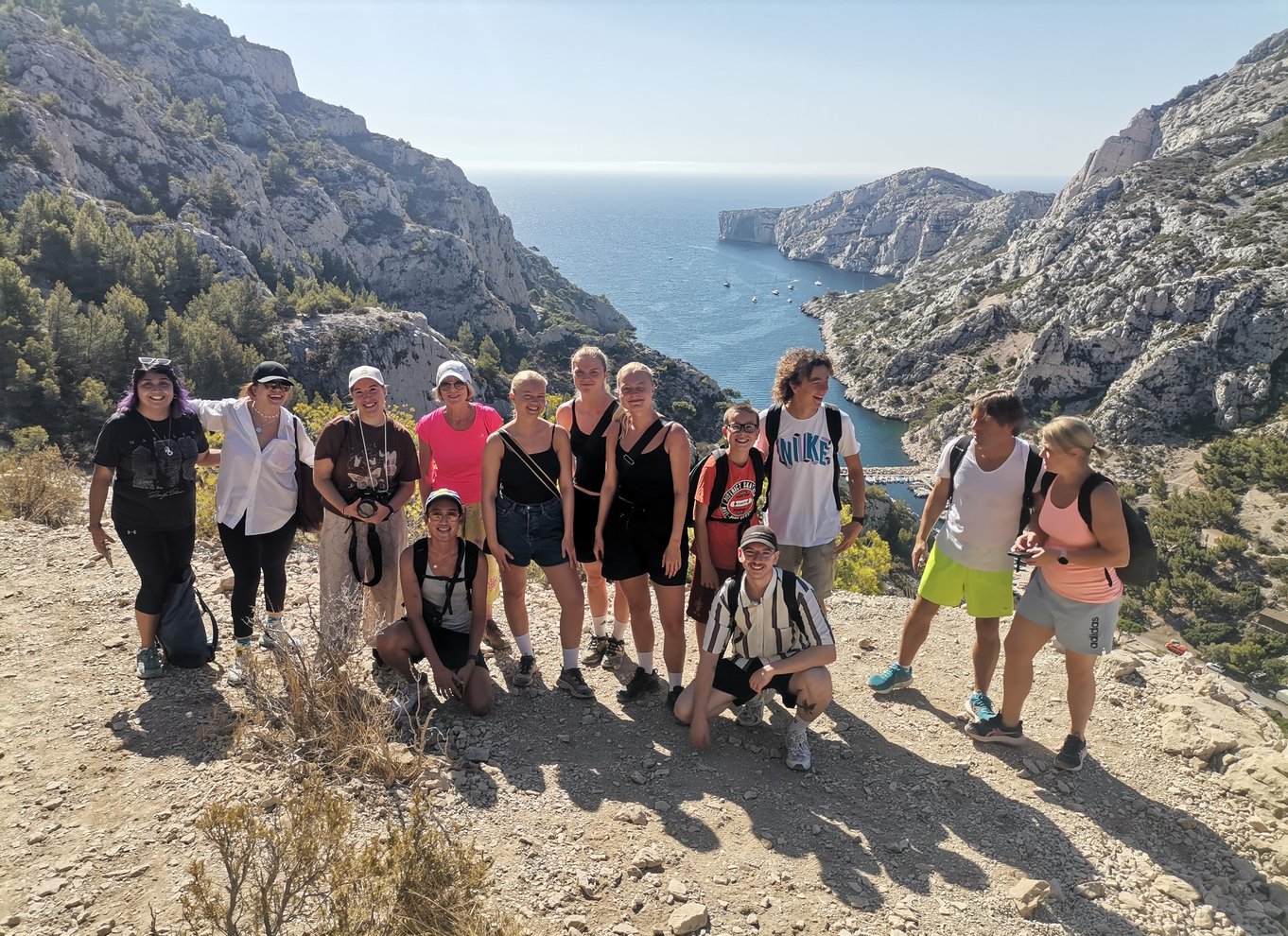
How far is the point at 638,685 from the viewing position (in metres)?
4.53

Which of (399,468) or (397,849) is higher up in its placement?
(399,468)

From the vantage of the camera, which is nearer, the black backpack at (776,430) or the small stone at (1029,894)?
the small stone at (1029,894)

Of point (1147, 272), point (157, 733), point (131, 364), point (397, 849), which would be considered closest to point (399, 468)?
point (157, 733)

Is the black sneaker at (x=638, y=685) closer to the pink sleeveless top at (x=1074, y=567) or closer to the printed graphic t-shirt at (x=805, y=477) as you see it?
the printed graphic t-shirt at (x=805, y=477)

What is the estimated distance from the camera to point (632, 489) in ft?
13.5

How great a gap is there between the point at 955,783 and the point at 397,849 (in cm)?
305

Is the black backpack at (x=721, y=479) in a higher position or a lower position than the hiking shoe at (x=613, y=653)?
higher

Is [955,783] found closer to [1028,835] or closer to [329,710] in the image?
[1028,835]

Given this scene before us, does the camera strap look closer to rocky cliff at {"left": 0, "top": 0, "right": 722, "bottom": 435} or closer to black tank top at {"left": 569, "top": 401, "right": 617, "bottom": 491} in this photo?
black tank top at {"left": 569, "top": 401, "right": 617, "bottom": 491}

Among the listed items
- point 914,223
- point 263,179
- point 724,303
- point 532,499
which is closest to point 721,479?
point 532,499

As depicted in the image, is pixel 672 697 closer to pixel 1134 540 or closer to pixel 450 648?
pixel 450 648

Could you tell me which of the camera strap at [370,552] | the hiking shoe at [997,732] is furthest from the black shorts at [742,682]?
the camera strap at [370,552]

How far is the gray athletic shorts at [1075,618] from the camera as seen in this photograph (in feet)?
12.1

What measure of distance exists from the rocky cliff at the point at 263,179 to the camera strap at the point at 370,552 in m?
33.4
